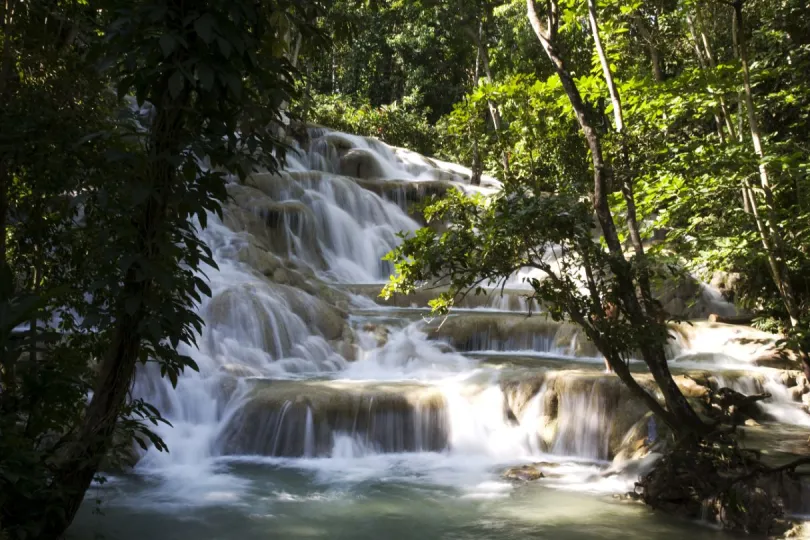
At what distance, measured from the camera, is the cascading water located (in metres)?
6.50

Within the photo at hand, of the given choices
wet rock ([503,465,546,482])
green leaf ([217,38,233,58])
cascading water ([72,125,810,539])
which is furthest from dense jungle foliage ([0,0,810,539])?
wet rock ([503,465,546,482])

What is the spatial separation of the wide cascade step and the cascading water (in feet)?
0.06

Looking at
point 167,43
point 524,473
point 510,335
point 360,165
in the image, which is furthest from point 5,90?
point 360,165

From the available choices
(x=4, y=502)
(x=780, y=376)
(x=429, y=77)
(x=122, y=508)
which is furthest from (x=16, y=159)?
(x=429, y=77)

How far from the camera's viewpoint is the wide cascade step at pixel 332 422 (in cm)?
848

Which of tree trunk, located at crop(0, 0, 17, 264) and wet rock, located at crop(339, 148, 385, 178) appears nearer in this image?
tree trunk, located at crop(0, 0, 17, 264)

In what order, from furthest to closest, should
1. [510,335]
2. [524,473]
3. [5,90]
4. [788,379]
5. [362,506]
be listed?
[510,335]
[788,379]
[524,473]
[362,506]
[5,90]

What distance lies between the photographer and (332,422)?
337 inches

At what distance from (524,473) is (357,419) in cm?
215

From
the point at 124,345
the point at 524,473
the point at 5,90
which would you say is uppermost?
the point at 5,90

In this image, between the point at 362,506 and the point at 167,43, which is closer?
the point at 167,43

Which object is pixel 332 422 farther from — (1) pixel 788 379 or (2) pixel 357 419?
(1) pixel 788 379

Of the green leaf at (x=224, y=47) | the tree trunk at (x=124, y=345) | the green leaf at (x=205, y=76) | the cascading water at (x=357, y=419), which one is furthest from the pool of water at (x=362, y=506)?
the green leaf at (x=224, y=47)

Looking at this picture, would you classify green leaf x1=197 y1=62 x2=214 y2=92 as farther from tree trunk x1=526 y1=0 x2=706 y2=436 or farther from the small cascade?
the small cascade
